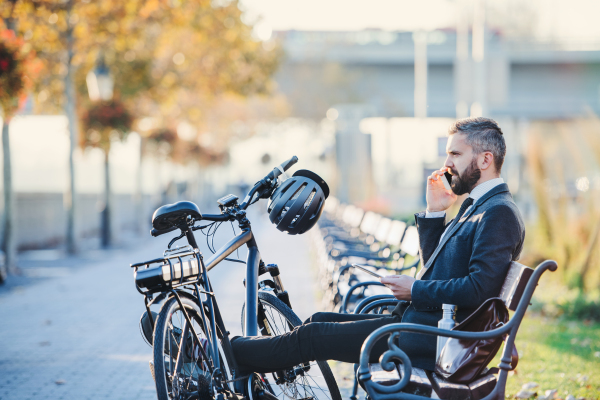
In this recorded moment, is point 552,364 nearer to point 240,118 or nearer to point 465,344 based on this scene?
point 465,344

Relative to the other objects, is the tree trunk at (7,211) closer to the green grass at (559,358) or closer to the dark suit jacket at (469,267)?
the green grass at (559,358)

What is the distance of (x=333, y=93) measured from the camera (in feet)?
136

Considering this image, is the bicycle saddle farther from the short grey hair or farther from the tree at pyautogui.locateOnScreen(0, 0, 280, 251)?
the tree at pyautogui.locateOnScreen(0, 0, 280, 251)

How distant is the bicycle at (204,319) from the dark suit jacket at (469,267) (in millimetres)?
621

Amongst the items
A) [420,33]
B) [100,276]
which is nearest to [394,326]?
[100,276]

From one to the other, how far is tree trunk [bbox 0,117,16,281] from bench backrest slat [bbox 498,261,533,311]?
10.4 meters

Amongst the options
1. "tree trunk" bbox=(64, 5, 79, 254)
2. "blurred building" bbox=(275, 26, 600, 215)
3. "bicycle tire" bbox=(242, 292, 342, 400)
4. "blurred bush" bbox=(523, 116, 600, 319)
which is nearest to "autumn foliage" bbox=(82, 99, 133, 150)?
"tree trunk" bbox=(64, 5, 79, 254)

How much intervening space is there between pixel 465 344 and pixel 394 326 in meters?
0.33

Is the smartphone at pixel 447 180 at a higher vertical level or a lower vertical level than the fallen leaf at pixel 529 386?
higher

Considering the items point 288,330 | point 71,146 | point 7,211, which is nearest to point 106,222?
point 71,146

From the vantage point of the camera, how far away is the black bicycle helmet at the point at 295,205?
3551 millimetres

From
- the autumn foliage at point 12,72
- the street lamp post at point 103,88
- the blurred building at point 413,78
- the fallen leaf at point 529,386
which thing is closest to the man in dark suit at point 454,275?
the fallen leaf at point 529,386

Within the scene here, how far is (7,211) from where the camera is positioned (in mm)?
12055

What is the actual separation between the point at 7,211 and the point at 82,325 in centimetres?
547
